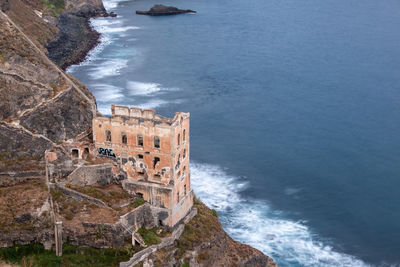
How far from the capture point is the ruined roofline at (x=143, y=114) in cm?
5653

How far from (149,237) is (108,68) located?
85173 millimetres

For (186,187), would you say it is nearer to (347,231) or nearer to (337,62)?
(347,231)

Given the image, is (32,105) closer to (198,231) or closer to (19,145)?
(19,145)

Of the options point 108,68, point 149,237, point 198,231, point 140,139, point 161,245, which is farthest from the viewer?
point 108,68

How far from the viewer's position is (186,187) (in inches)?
2404

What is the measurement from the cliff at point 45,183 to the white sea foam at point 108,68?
136 ft

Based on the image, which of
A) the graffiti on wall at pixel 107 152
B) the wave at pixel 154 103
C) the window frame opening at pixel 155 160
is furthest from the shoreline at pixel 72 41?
the window frame opening at pixel 155 160

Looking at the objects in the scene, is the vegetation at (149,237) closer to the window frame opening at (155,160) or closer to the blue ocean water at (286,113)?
the window frame opening at (155,160)

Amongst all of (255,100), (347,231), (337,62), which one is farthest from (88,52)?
(347,231)

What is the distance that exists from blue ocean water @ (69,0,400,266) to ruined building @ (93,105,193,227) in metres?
18.8

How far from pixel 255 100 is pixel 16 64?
178 ft

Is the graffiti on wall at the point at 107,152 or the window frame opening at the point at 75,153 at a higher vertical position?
the graffiti on wall at the point at 107,152

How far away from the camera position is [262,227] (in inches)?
2940

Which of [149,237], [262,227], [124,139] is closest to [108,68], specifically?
[262,227]
